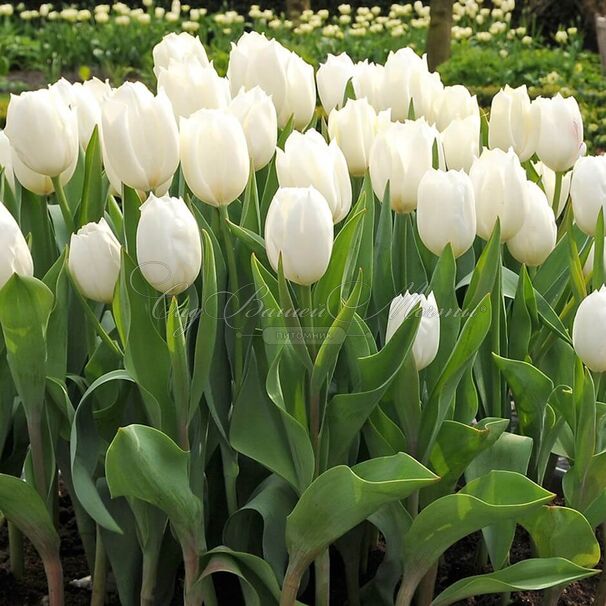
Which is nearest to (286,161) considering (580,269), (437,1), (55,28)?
(580,269)


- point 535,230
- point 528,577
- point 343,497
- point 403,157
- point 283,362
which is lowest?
point 528,577

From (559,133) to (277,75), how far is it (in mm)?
480

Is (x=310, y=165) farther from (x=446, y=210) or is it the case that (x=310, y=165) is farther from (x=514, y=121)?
(x=514, y=121)

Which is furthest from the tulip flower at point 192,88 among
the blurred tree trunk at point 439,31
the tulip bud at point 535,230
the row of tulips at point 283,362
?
the blurred tree trunk at point 439,31

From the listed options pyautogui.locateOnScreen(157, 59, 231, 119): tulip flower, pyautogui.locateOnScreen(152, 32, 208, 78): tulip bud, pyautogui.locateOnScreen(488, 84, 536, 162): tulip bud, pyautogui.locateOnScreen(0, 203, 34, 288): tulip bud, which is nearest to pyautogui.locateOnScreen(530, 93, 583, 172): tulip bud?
pyautogui.locateOnScreen(488, 84, 536, 162): tulip bud

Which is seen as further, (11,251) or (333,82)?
(333,82)

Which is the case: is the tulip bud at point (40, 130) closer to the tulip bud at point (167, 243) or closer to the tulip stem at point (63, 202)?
the tulip stem at point (63, 202)

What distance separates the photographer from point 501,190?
4.49 feet

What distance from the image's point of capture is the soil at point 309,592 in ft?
5.10

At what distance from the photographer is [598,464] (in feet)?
4.28

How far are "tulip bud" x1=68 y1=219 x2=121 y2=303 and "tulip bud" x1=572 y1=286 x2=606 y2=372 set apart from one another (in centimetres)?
58

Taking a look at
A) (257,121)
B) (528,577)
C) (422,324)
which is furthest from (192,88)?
(528,577)

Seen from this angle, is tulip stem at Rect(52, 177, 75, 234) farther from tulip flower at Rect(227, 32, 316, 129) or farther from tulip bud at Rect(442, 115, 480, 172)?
tulip bud at Rect(442, 115, 480, 172)

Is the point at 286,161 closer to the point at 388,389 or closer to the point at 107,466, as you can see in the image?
the point at 388,389
